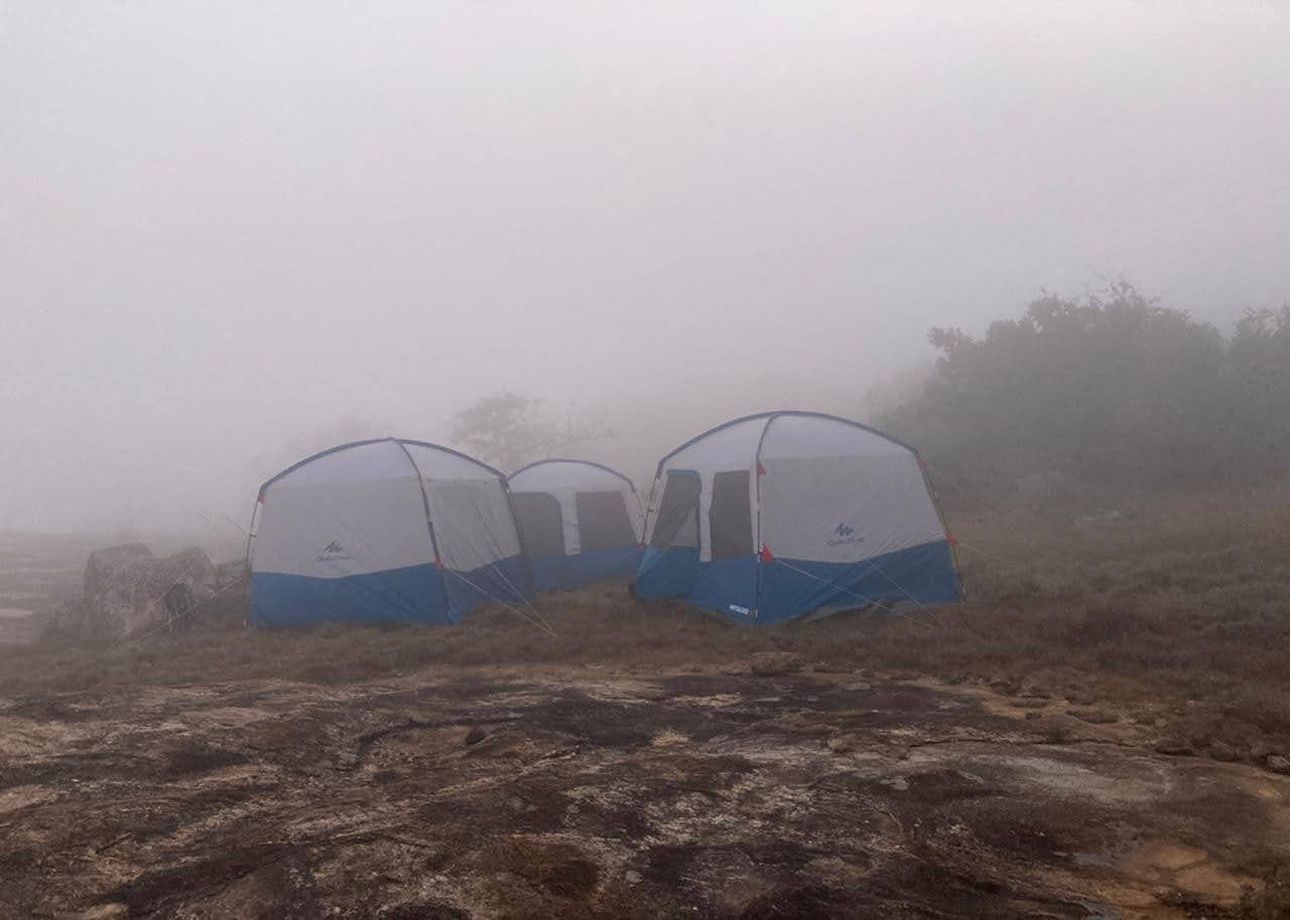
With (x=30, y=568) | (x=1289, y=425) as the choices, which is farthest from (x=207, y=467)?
(x=1289, y=425)

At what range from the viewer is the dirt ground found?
4441 mm

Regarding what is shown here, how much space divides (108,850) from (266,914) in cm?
136

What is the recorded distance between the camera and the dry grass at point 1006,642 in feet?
27.2

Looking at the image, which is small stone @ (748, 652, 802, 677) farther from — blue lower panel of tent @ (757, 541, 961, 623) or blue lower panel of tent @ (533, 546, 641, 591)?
blue lower panel of tent @ (533, 546, 641, 591)

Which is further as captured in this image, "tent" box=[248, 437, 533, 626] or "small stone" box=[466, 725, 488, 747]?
"tent" box=[248, 437, 533, 626]

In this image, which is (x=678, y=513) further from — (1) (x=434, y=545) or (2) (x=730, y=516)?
(1) (x=434, y=545)

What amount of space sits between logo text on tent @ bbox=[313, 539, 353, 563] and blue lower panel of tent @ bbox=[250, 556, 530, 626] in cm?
27

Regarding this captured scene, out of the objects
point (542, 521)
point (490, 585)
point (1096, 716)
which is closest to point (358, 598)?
point (490, 585)

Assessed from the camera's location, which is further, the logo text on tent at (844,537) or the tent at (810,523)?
the logo text on tent at (844,537)

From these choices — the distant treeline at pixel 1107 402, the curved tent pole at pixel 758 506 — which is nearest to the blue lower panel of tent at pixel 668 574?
the curved tent pole at pixel 758 506

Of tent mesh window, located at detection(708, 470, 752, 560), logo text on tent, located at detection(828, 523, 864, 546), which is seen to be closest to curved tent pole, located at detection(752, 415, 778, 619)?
tent mesh window, located at detection(708, 470, 752, 560)

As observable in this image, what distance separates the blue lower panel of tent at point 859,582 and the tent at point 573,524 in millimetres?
5053

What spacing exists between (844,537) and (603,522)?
6.46m

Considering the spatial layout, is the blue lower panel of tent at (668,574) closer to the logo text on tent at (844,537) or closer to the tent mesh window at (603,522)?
the logo text on tent at (844,537)
